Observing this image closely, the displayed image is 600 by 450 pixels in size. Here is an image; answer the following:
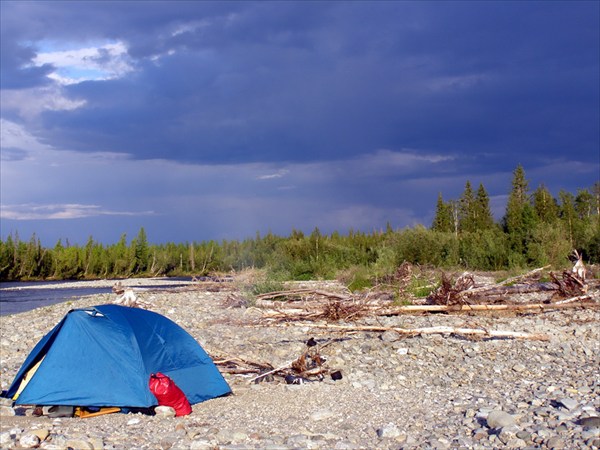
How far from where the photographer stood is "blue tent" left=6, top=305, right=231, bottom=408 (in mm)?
7973

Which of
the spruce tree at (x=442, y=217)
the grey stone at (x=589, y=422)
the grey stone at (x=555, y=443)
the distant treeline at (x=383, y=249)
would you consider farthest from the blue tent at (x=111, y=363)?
the spruce tree at (x=442, y=217)

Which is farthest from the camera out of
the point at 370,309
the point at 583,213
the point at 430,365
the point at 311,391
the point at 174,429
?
the point at 583,213

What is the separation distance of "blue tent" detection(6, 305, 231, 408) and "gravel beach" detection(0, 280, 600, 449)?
0.26m

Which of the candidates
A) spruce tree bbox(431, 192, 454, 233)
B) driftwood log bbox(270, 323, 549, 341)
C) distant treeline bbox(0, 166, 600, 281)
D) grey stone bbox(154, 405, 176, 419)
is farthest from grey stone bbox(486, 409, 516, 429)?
spruce tree bbox(431, 192, 454, 233)

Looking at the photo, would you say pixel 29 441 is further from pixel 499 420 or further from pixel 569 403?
pixel 569 403

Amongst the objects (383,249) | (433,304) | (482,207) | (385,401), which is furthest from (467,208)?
(385,401)

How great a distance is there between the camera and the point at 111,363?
26.8ft

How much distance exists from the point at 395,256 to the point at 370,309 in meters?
19.6

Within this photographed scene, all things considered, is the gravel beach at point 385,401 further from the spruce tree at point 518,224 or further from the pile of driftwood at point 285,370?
the spruce tree at point 518,224

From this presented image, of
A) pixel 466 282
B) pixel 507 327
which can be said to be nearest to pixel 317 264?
pixel 466 282

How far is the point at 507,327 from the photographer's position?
14094 mm

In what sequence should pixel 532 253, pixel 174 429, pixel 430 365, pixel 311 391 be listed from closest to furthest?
pixel 174 429, pixel 311 391, pixel 430 365, pixel 532 253

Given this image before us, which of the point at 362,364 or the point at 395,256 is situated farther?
the point at 395,256

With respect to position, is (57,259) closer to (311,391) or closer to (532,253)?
(532,253)
